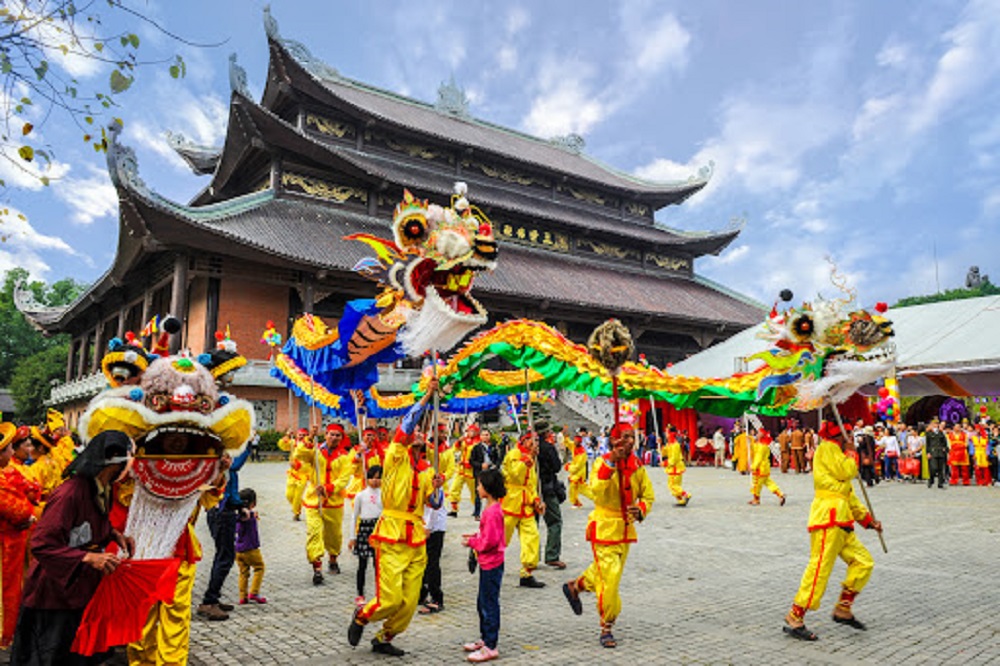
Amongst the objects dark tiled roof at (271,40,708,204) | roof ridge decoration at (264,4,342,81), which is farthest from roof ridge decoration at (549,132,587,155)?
roof ridge decoration at (264,4,342,81)

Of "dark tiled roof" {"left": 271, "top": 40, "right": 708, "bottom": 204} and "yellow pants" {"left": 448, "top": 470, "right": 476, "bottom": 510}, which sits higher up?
"dark tiled roof" {"left": 271, "top": 40, "right": 708, "bottom": 204}

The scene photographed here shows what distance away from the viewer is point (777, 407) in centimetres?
639

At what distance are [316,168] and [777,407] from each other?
22276mm

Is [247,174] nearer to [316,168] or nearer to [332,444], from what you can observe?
[316,168]

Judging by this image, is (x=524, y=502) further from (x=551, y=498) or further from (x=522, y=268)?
(x=522, y=268)

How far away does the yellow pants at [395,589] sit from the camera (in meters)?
4.54

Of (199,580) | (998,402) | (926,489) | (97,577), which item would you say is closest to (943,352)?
(926,489)

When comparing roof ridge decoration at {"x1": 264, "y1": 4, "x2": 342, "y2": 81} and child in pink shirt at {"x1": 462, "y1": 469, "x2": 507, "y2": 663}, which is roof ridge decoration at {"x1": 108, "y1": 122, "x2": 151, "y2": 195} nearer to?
roof ridge decoration at {"x1": 264, "y1": 4, "x2": 342, "y2": 81}

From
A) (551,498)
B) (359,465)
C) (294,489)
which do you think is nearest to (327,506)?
(359,465)

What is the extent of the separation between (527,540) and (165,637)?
3.79 meters

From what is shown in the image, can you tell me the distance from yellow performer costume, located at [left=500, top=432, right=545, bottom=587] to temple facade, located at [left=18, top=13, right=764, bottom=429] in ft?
50.9

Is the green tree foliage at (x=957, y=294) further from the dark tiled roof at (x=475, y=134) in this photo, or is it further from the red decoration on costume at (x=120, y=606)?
the red decoration on costume at (x=120, y=606)

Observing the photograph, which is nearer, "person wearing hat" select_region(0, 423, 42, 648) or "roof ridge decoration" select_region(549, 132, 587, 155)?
"person wearing hat" select_region(0, 423, 42, 648)

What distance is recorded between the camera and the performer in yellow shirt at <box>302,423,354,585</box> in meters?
6.82
